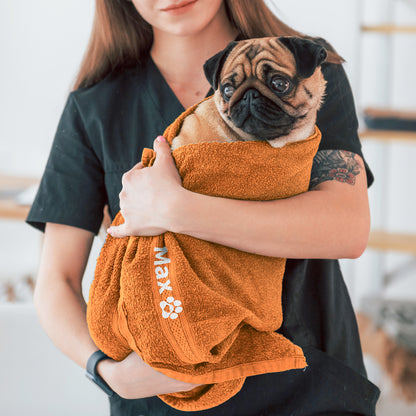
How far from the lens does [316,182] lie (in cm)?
74

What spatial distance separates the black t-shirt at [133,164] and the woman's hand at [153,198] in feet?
0.51

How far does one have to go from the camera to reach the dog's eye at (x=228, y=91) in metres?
0.65

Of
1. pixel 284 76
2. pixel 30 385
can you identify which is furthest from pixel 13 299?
pixel 284 76

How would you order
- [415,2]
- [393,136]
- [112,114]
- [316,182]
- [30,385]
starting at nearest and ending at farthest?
[316,182] < [112,114] < [30,385] < [393,136] < [415,2]

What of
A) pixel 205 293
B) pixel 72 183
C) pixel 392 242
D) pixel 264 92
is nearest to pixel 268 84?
pixel 264 92

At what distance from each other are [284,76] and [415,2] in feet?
5.58

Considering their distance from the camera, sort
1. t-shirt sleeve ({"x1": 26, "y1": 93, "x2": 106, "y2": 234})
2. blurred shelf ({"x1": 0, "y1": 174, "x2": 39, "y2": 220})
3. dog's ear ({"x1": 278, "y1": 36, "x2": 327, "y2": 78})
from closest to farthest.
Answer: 1. dog's ear ({"x1": 278, "y1": 36, "x2": 327, "y2": 78})
2. t-shirt sleeve ({"x1": 26, "y1": 93, "x2": 106, "y2": 234})
3. blurred shelf ({"x1": 0, "y1": 174, "x2": 39, "y2": 220})

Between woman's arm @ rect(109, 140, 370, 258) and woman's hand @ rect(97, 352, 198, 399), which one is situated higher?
woman's arm @ rect(109, 140, 370, 258)

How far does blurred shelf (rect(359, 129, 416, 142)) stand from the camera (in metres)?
1.69

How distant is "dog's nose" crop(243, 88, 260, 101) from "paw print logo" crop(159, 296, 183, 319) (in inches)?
10.2

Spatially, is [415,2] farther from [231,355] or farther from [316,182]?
[231,355]

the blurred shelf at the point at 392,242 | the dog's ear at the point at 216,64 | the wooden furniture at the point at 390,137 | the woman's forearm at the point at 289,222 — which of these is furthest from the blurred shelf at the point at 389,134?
the dog's ear at the point at 216,64

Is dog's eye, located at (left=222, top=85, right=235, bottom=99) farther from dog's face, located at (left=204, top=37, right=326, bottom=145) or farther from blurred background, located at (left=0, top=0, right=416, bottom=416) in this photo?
blurred background, located at (left=0, top=0, right=416, bottom=416)

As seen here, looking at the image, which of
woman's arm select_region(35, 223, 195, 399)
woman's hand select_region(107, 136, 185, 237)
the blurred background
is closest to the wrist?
woman's hand select_region(107, 136, 185, 237)
